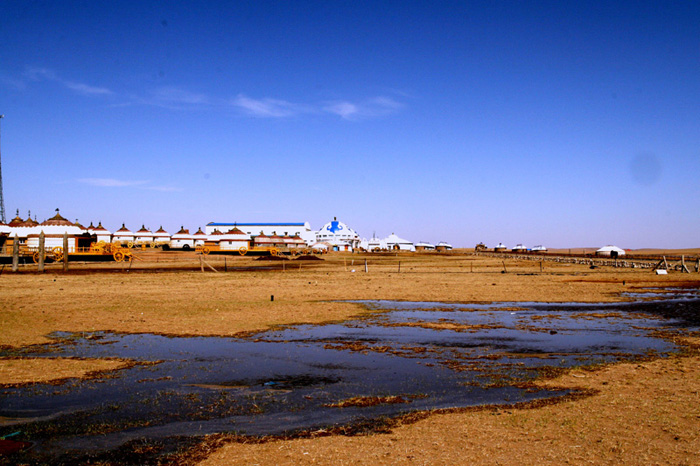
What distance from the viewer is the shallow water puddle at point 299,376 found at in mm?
9234

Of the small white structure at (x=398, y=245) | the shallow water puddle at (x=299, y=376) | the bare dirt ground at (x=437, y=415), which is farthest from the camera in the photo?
the small white structure at (x=398, y=245)

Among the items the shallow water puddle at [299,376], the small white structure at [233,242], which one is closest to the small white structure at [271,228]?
the small white structure at [233,242]

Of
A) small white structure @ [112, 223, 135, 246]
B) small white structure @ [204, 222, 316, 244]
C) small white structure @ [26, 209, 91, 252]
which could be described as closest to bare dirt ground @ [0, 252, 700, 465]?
small white structure @ [26, 209, 91, 252]

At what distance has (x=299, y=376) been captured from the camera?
12.9 m

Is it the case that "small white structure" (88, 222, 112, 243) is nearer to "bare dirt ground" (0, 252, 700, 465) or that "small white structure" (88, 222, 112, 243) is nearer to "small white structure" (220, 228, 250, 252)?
"small white structure" (220, 228, 250, 252)

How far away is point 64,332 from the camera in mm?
18531

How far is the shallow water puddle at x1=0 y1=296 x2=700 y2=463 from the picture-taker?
9.23m

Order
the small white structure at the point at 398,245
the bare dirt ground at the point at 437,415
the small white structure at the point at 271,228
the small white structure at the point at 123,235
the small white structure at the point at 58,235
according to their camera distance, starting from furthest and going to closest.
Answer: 1. the small white structure at the point at 398,245
2. the small white structure at the point at 271,228
3. the small white structure at the point at 123,235
4. the small white structure at the point at 58,235
5. the bare dirt ground at the point at 437,415

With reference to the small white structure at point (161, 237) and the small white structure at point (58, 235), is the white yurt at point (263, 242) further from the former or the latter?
the small white structure at point (58, 235)

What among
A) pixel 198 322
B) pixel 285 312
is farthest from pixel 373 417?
pixel 285 312

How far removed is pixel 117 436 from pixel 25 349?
8.88 metres

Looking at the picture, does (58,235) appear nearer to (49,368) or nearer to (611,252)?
(49,368)

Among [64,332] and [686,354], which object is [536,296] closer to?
[686,354]

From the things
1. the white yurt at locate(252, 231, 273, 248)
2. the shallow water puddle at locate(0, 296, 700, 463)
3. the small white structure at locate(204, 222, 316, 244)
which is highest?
the small white structure at locate(204, 222, 316, 244)
